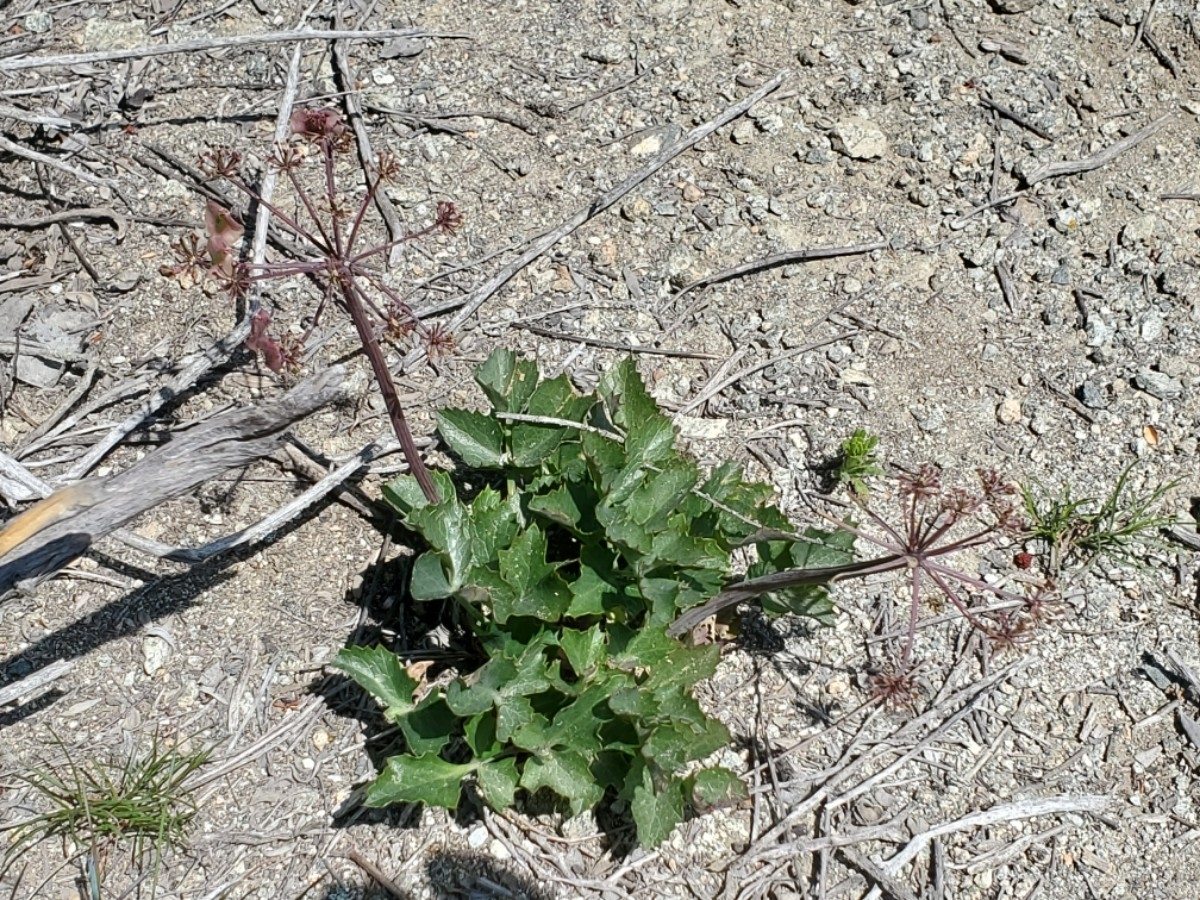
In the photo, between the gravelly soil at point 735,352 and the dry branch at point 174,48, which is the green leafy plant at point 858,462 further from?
the dry branch at point 174,48

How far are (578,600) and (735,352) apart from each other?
120 centimetres

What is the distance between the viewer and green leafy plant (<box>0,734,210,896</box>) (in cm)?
264

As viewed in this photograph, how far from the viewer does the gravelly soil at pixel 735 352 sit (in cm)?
274

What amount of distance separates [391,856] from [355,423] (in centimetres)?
124

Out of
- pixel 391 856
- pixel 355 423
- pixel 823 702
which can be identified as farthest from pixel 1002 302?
pixel 391 856

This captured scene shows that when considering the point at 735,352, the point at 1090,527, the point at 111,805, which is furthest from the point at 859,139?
the point at 111,805

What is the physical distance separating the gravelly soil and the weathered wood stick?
1.96 feet

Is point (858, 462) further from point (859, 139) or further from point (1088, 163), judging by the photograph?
point (1088, 163)

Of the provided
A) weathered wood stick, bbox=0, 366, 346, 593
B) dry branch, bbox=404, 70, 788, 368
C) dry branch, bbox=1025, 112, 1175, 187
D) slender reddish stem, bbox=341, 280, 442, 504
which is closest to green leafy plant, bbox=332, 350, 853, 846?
slender reddish stem, bbox=341, 280, 442, 504

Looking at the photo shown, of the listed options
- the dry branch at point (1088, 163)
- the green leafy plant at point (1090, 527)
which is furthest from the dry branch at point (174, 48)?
the green leafy plant at point (1090, 527)

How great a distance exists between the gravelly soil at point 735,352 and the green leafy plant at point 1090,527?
0.21 ft

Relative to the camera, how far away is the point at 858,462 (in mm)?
3162

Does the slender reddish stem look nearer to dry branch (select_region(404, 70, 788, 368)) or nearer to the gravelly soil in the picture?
the gravelly soil

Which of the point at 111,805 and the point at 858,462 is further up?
the point at 111,805
